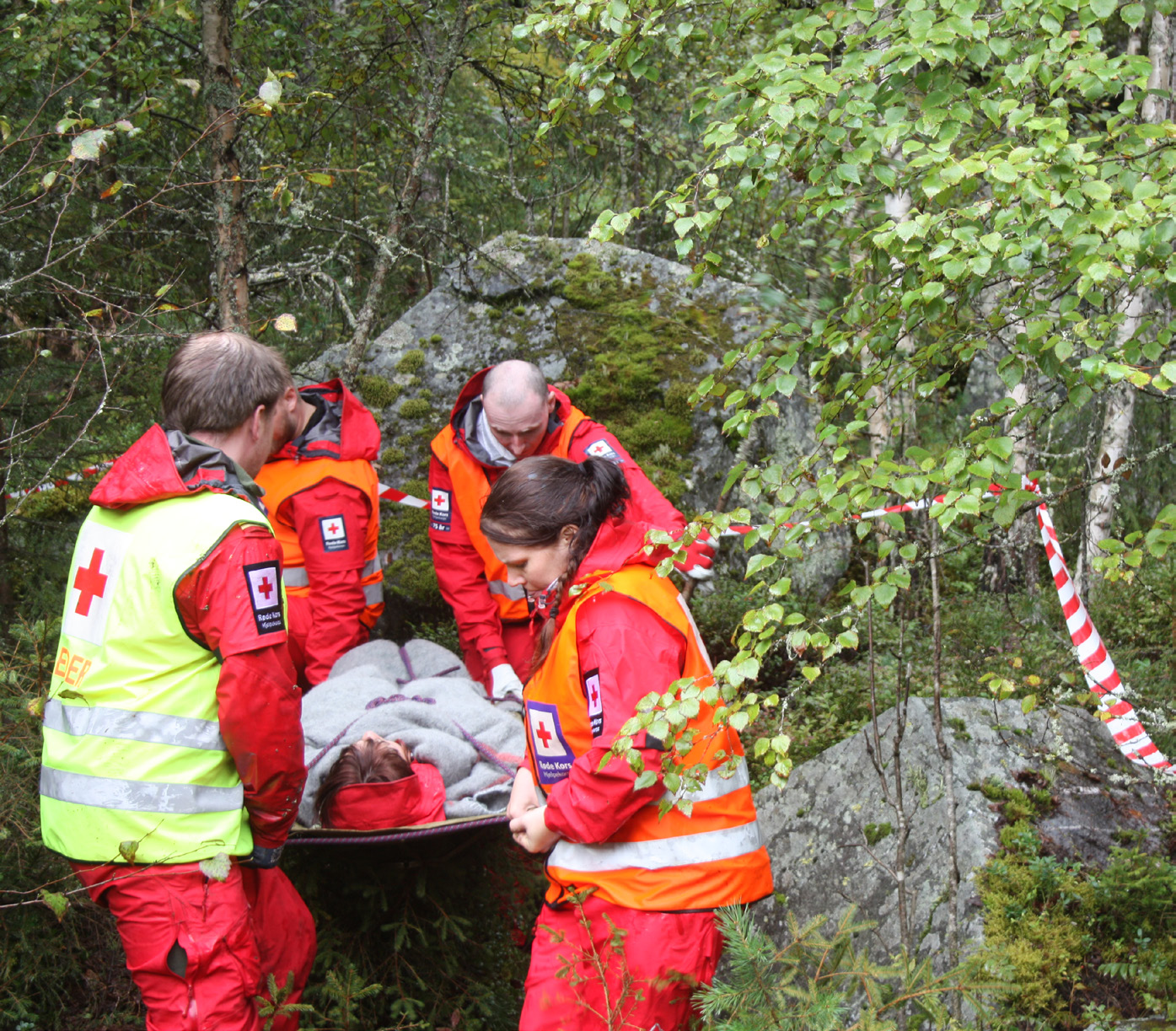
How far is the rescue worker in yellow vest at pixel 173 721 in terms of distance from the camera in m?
2.03

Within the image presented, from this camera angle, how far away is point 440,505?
414 cm

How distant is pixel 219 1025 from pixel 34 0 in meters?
3.28

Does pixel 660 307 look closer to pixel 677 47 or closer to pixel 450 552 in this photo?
pixel 450 552

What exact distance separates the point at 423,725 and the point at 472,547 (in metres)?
1.02

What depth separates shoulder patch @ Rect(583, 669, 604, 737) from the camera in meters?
2.01

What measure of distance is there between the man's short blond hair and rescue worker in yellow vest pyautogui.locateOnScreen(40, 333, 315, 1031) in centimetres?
14

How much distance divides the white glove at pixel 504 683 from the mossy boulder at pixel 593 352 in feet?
5.86

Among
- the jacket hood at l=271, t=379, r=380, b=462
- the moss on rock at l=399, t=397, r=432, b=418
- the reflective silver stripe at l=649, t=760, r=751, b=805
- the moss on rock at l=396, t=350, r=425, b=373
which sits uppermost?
the moss on rock at l=396, t=350, r=425, b=373

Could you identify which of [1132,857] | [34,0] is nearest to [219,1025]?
[1132,857]

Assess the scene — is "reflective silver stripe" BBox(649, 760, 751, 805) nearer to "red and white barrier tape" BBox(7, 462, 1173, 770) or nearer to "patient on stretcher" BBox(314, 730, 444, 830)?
"red and white barrier tape" BBox(7, 462, 1173, 770)

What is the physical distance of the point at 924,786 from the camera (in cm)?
302

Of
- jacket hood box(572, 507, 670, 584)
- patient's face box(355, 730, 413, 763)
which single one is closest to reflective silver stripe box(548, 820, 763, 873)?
jacket hood box(572, 507, 670, 584)

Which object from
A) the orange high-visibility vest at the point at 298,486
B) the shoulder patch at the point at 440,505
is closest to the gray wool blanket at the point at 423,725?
the orange high-visibility vest at the point at 298,486

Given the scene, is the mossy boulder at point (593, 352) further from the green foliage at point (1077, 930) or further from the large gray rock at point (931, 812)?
the green foliage at point (1077, 930)
